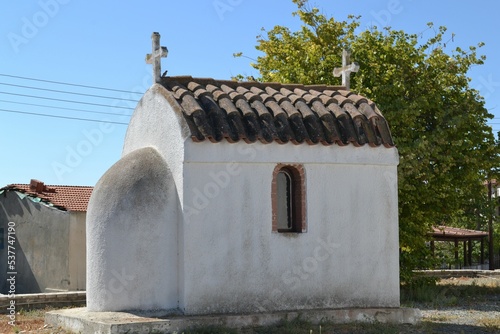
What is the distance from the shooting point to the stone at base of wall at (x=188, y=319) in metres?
11.4

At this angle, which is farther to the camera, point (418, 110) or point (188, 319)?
point (418, 110)

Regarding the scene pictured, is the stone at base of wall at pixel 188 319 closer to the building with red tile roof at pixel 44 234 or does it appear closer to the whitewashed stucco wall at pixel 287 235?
the whitewashed stucco wall at pixel 287 235

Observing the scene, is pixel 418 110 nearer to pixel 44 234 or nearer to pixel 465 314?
pixel 465 314

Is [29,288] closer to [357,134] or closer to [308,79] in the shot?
[308,79]

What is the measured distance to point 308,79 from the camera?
71.8ft

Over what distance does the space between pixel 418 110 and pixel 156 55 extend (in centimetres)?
984

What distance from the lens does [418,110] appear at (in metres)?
21.0

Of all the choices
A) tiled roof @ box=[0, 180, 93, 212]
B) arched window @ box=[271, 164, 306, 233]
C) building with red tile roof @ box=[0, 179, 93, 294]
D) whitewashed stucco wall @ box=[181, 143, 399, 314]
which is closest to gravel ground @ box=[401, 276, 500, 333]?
whitewashed stucco wall @ box=[181, 143, 399, 314]

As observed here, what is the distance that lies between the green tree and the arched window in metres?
7.65

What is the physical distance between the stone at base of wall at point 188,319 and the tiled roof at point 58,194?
1058 centimetres

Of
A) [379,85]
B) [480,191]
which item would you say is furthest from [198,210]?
[480,191]

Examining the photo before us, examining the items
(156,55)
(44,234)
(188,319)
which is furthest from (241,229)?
(44,234)

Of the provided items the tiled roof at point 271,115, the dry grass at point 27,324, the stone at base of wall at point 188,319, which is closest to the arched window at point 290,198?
the tiled roof at point 271,115

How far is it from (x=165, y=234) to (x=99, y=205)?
51.0 inches
